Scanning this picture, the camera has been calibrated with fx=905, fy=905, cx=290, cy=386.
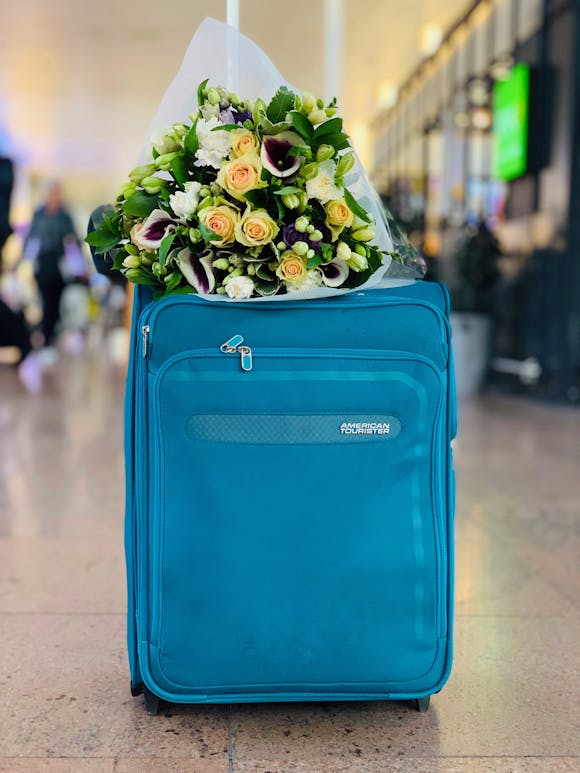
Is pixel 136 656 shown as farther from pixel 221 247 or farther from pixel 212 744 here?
pixel 221 247

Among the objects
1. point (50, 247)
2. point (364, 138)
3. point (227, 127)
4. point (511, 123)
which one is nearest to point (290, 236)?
point (227, 127)

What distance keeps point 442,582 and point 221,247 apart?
716mm

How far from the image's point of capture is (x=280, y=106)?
60.6 inches

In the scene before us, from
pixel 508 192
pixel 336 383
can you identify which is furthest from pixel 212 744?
pixel 508 192

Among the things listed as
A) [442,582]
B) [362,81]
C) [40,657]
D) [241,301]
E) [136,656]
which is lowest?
[40,657]

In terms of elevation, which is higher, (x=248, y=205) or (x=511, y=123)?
(x=511, y=123)

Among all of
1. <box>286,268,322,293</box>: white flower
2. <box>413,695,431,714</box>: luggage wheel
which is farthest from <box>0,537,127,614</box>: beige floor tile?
<box>286,268,322,293</box>: white flower

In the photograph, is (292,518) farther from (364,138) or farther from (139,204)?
(364,138)

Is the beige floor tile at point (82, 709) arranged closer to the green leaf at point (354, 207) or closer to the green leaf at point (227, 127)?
the green leaf at point (354, 207)

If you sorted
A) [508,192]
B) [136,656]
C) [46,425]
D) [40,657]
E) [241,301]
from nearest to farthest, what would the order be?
1. [241,301]
2. [136,656]
3. [40,657]
4. [46,425]
5. [508,192]

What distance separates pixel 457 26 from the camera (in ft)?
30.4

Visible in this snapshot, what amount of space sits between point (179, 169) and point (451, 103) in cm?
898

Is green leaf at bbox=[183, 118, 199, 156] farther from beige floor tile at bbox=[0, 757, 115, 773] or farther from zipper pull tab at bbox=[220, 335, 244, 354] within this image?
beige floor tile at bbox=[0, 757, 115, 773]

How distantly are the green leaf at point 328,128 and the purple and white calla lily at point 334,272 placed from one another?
0.70 feet
